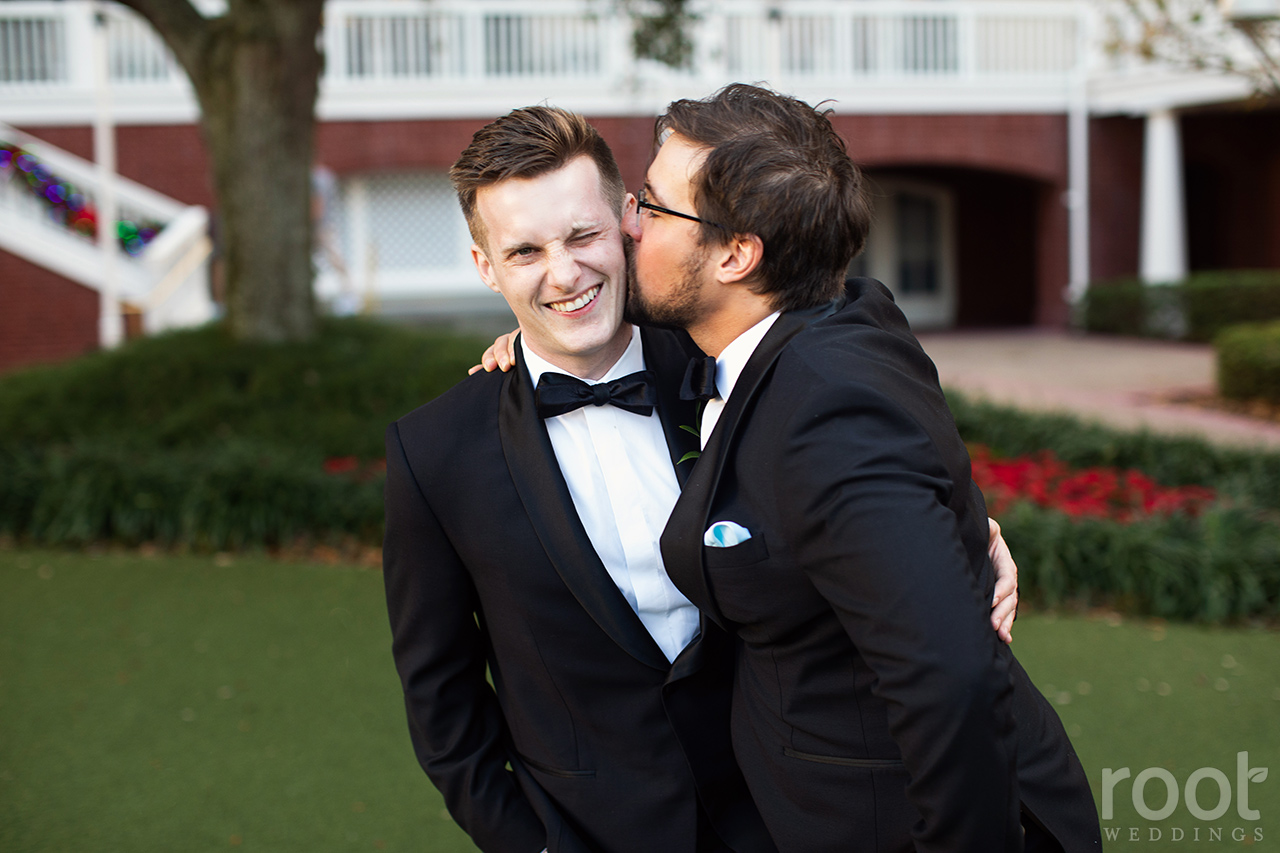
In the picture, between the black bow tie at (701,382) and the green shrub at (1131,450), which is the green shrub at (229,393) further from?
the black bow tie at (701,382)

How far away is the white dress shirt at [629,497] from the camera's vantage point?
193 centimetres

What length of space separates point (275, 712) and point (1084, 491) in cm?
473

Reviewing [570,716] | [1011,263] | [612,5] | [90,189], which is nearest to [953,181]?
[1011,263]

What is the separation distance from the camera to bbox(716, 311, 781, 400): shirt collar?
176 cm

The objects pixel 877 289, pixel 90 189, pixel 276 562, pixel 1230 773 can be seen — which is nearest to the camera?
pixel 877 289

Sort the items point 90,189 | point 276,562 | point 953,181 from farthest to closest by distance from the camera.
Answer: point 953,181, point 90,189, point 276,562

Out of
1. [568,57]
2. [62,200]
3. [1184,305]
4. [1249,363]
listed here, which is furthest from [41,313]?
[1184,305]

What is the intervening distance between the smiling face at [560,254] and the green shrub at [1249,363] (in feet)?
30.9

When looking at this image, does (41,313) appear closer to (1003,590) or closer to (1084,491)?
(1084,491)

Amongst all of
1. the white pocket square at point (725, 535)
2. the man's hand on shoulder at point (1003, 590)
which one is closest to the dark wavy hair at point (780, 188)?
the white pocket square at point (725, 535)

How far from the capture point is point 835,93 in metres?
16.6

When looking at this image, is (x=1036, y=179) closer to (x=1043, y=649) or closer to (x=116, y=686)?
(x=1043, y=649)

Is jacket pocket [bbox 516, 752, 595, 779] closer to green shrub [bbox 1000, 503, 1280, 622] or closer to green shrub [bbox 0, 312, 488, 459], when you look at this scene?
green shrub [bbox 1000, 503, 1280, 622]

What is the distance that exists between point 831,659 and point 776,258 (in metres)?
0.63
